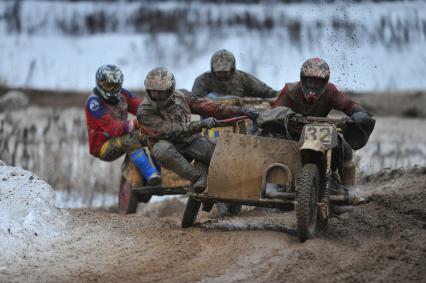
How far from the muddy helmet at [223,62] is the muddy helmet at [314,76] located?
11.4 feet

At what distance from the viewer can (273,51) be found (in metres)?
22.6

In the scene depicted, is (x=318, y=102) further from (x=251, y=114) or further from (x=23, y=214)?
(x=23, y=214)

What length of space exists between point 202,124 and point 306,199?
1.78m

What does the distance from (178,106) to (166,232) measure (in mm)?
1516

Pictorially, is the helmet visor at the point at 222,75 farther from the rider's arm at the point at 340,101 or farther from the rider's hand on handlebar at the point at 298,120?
the rider's hand on handlebar at the point at 298,120

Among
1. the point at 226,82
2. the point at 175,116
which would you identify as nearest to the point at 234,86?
the point at 226,82

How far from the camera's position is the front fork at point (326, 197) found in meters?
8.48

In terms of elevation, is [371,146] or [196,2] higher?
[196,2]

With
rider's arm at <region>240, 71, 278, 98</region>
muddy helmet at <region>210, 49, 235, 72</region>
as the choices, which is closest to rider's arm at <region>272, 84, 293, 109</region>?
muddy helmet at <region>210, 49, 235, 72</region>

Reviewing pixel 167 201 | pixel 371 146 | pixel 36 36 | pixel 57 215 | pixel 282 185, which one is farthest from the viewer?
pixel 36 36

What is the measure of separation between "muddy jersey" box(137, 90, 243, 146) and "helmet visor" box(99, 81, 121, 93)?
2.49 m

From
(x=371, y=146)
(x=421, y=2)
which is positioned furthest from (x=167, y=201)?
(x=421, y=2)

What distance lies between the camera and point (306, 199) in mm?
8273

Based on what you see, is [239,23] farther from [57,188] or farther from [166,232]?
[166,232]
